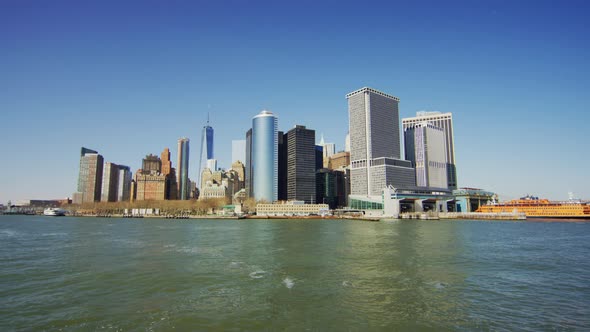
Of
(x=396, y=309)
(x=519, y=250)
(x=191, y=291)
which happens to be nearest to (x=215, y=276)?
(x=191, y=291)

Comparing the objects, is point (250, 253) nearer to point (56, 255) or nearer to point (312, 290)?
point (312, 290)

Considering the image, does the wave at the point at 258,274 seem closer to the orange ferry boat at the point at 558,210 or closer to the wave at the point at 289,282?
the wave at the point at 289,282

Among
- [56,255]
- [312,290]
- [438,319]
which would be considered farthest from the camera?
[56,255]

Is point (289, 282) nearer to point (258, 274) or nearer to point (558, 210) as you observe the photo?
point (258, 274)

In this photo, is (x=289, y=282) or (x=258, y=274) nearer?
(x=289, y=282)

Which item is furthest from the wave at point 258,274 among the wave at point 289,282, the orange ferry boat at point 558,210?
the orange ferry boat at point 558,210

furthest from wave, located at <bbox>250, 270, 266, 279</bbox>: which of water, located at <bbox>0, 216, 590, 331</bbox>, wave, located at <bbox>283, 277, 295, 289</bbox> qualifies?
wave, located at <bbox>283, 277, 295, 289</bbox>

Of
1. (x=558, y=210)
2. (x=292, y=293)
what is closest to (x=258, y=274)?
(x=292, y=293)

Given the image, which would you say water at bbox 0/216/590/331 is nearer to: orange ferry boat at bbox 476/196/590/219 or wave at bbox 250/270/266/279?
wave at bbox 250/270/266/279

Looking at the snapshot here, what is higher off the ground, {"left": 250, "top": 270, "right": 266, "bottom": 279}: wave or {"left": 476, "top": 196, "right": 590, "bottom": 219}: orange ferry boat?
Answer: {"left": 476, "top": 196, "right": 590, "bottom": 219}: orange ferry boat

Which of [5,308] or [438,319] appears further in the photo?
[5,308]

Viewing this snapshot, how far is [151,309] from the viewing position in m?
23.5

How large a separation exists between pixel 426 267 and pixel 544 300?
547 inches

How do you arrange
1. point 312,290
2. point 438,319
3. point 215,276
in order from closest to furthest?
point 438,319, point 312,290, point 215,276
